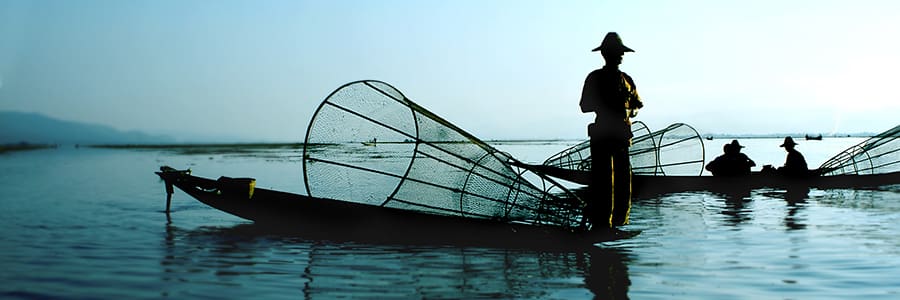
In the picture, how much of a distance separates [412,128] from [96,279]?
152 inches

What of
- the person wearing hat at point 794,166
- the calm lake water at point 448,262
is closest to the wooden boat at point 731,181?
the person wearing hat at point 794,166

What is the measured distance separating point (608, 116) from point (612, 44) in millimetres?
789

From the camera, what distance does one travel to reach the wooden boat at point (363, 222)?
8.73 m

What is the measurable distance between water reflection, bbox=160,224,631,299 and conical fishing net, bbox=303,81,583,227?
64 centimetres

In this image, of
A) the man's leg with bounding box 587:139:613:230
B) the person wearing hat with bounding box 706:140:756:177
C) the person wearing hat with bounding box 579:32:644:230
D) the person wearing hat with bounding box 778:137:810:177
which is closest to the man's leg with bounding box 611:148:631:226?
the person wearing hat with bounding box 579:32:644:230

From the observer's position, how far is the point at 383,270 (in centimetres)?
726

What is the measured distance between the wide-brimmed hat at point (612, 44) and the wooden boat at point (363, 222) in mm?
2084

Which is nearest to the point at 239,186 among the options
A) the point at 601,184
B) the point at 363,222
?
the point at 363,222

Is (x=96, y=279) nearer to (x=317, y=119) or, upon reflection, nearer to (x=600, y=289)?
(x=317, y=119)

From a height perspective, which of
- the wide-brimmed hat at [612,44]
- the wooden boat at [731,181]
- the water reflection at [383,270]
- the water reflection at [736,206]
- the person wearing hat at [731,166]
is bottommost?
the water reflection at [383,270]

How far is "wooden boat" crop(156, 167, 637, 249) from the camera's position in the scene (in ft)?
28.7

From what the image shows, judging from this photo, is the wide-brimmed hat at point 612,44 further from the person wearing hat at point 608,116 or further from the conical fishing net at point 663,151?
the conical fishing net at point 663,151

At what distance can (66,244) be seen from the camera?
368 inches

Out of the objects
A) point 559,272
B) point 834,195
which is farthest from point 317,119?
point 834,195
